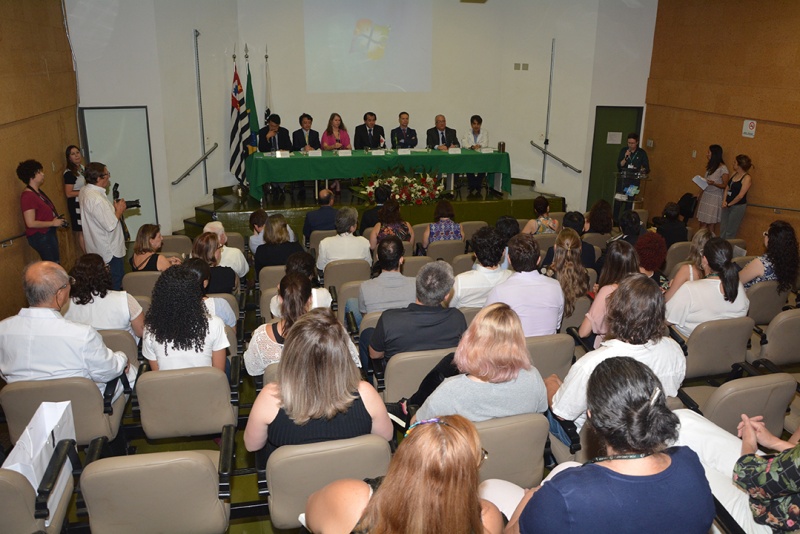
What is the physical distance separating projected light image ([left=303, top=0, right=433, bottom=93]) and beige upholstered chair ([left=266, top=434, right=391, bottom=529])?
9224mm

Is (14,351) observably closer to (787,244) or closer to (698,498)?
(698,498)

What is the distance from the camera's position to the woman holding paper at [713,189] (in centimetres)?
848

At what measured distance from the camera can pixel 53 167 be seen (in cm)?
695

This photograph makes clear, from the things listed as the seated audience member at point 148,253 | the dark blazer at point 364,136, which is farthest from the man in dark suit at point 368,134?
the seated audience member at point 148,253

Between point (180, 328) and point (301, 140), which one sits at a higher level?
point (301, 140)

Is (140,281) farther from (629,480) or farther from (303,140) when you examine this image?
(303,140)

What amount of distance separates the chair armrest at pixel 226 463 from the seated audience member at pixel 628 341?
151 centimetres

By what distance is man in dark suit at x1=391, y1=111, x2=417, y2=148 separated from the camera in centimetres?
1025

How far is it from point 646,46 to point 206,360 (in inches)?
371

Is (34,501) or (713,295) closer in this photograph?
(34,501)

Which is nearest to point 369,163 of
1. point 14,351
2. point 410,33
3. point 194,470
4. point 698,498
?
point 410,33

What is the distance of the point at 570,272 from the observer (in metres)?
4.46

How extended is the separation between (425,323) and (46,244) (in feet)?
15.2

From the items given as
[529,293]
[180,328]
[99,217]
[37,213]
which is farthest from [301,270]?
[37,213]
